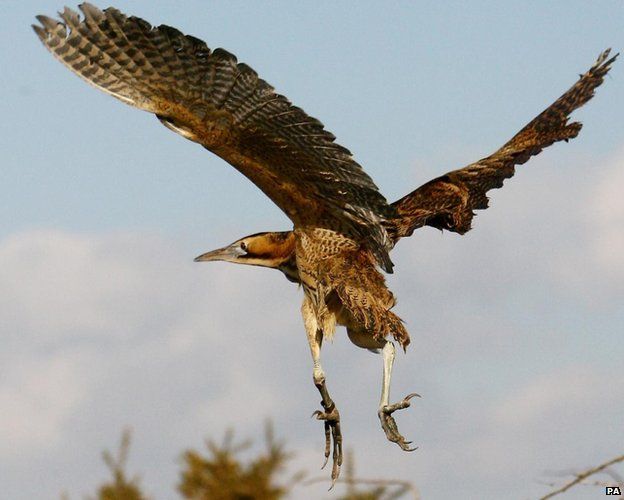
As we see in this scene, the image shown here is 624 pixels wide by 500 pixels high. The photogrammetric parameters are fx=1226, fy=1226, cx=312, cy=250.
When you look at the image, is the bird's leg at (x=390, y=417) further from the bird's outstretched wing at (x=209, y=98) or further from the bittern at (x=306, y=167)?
the bird's outstretched wing at (x=209, y=98)

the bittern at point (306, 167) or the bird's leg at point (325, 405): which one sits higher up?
the bittern at point (306, 167)

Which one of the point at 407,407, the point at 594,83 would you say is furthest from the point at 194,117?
the point at 594,83

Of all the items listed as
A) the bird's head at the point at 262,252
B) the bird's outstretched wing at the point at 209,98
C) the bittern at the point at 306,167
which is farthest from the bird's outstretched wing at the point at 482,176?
the bird's head at the point at 262,252

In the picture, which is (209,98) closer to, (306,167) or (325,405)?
(306,167)

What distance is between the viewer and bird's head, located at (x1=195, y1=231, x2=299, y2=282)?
9.87 m

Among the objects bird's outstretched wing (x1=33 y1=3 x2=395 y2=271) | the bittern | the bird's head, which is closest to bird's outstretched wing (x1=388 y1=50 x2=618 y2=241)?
the bittern

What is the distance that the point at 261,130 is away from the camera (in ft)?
29.1

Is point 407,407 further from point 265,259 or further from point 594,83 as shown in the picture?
point 594,83

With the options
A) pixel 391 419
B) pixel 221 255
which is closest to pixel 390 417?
pixel 391 419

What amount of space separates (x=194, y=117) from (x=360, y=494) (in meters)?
Result: 4.78

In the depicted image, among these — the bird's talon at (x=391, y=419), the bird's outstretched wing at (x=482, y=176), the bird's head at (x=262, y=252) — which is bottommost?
the bird's talon at (x=391, y=419)

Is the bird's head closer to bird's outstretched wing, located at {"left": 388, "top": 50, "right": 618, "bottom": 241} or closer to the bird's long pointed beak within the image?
the bird's long pointed beak

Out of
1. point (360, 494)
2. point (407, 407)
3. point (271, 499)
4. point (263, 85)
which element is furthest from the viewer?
point (407, 407)

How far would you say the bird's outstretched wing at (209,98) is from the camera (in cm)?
859
